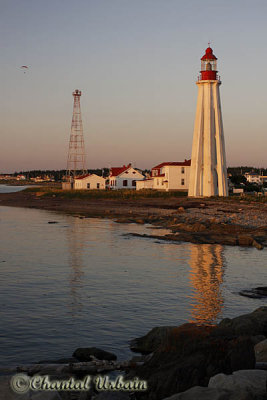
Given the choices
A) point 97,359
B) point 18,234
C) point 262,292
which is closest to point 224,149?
point 18,234

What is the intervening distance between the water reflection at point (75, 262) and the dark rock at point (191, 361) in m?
5.83

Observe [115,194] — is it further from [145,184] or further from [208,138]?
[208,138]

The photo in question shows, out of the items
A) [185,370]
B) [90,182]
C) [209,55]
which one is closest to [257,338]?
[185,370]

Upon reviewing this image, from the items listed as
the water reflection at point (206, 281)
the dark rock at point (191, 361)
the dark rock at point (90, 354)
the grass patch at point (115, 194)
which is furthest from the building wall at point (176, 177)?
the dark rock at point (191, 361)

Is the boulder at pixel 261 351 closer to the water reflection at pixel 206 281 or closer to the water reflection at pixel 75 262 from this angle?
the water reflection at pixel 206 281

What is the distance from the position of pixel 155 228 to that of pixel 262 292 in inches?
841

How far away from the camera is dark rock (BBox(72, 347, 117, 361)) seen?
10.1 meters

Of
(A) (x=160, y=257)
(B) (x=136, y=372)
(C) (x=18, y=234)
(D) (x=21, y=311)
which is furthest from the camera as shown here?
(C) (x=18, y=234)

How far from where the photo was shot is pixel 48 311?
1415 cm

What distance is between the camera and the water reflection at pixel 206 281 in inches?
549

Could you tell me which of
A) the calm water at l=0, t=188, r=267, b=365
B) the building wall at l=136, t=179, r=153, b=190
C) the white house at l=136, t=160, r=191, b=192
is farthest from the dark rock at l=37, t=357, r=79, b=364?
the building wall at l=136, t=179, r=153, b=190

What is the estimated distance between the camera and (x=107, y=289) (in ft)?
56.1

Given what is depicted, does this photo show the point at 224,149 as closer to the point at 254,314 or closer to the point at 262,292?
the point at 262,292

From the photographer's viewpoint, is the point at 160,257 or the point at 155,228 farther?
the point at 155,228
